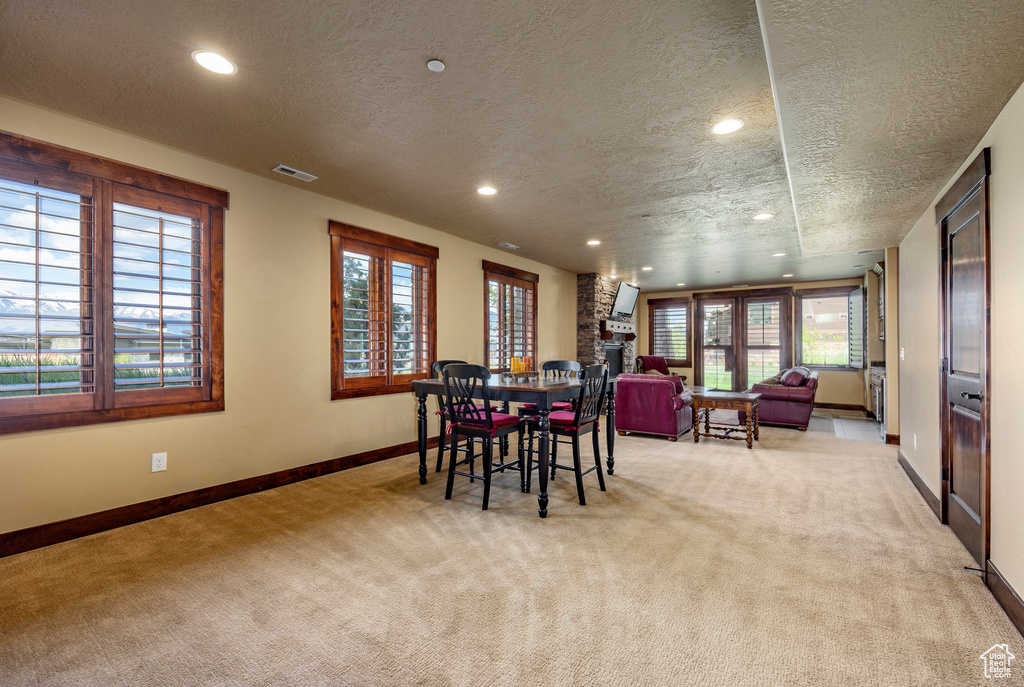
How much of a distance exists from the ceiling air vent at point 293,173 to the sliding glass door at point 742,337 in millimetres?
8407

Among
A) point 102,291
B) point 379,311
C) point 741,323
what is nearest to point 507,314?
point 379,311

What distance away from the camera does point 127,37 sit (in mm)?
1993

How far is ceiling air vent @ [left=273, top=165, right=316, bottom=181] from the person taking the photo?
343 cm

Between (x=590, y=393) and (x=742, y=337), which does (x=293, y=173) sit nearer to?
(x=590, y=393)

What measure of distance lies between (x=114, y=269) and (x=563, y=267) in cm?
580

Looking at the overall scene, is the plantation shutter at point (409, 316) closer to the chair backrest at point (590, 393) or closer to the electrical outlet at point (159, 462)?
the electrical outlet at point (159, 462)

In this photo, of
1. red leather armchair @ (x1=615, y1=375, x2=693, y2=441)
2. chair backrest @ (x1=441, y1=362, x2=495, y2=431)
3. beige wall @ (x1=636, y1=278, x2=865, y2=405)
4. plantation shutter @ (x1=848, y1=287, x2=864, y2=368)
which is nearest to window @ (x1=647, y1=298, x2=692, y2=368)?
beige wall @ (x1=636, y1=278, x2=865, y2=405)

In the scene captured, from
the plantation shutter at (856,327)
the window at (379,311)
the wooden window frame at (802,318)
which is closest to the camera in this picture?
the window at (379,311)

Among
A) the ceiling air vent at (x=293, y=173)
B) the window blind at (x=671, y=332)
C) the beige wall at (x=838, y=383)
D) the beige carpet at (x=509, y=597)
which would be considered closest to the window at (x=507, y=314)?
the ceiling air vent at (x=293, y=173)

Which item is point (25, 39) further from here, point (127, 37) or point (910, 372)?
point (910, 372)

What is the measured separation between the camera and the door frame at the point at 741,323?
902 centimetres

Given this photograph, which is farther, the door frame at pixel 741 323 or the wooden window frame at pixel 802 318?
the door frame at pixel 741 323

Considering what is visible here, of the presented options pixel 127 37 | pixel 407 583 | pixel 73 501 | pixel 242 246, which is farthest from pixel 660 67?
pixel 73 501

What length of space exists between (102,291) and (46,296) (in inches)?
9.8
